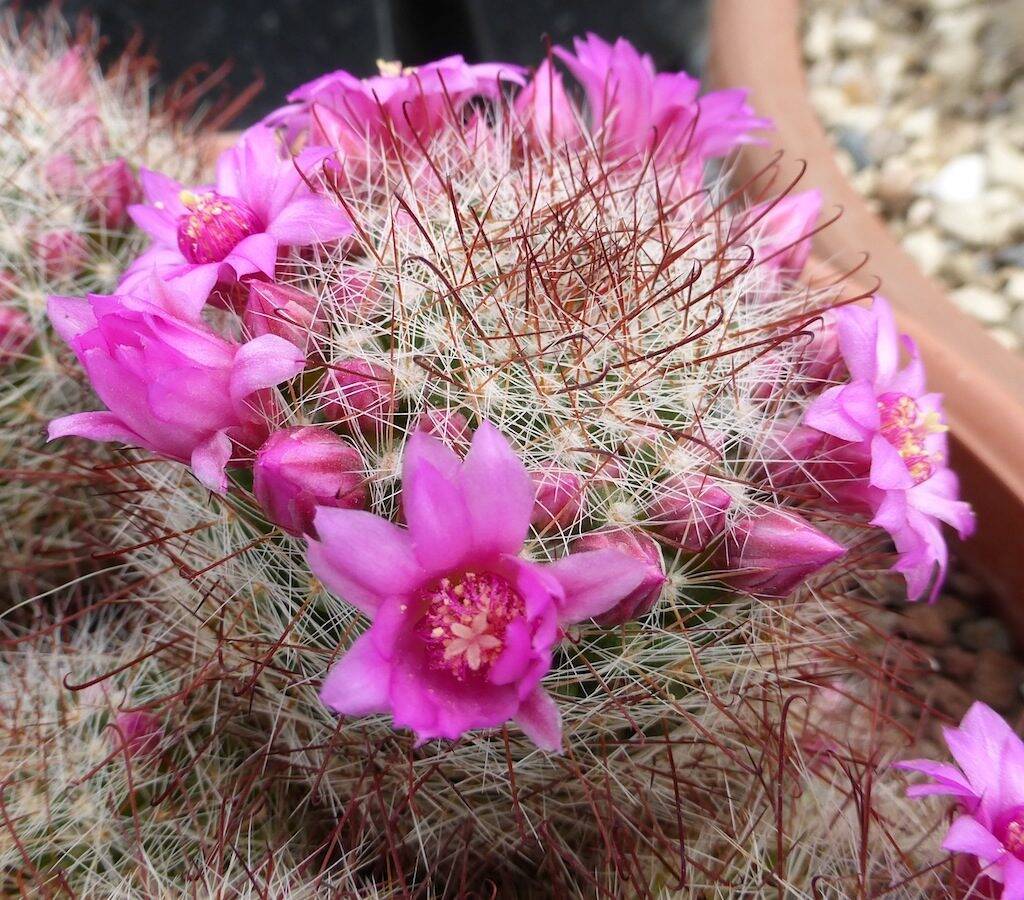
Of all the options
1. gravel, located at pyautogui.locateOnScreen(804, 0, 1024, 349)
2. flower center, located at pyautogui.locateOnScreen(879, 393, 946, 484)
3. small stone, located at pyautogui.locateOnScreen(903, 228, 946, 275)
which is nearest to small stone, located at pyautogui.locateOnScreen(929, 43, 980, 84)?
gravel, located at pyautogui.locateOnScreen(804, 0, 1024, 349)

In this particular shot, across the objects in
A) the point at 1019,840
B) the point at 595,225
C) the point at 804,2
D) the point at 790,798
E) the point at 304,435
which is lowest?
the point at 790,798

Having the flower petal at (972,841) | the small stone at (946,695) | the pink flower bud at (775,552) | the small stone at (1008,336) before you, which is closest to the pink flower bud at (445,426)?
the pink flower bud at (775,552)

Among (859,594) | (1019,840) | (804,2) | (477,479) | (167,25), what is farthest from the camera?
(167,25)

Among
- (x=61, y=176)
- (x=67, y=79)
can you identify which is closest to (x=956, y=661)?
(x=61, y=176)

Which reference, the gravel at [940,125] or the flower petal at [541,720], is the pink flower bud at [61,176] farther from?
the gravel at [940,125]

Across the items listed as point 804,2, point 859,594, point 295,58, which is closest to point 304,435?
point 859,594

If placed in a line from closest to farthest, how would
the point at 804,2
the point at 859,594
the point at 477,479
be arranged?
1. the point at 477,479
2. the point at 859,594
3. the point at 804,2

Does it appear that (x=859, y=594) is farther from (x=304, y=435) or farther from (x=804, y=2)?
(x=804, y=2)

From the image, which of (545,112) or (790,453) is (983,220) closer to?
(545,112)
